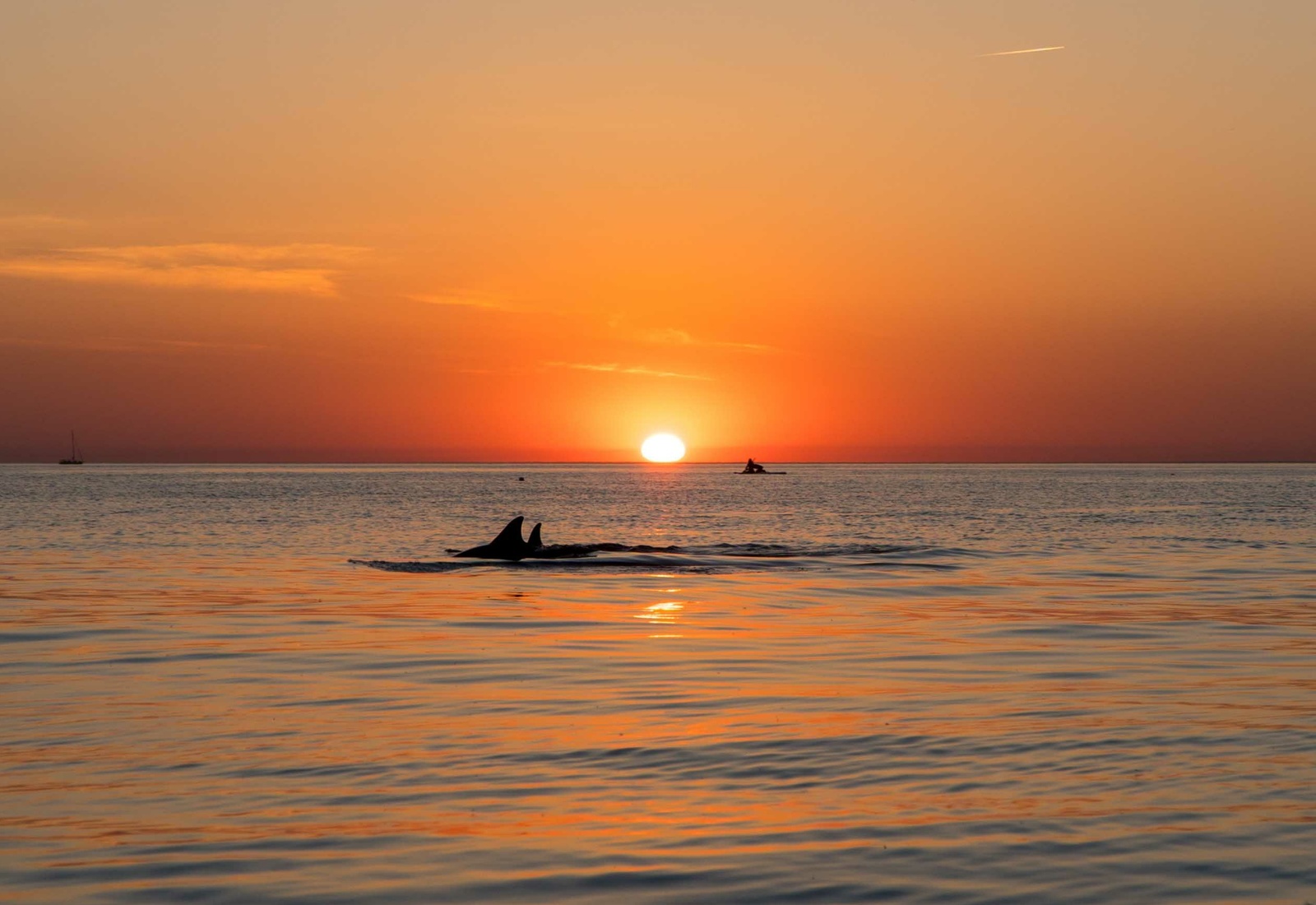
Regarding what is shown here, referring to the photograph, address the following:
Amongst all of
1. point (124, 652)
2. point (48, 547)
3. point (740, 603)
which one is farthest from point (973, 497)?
point (124, 652)

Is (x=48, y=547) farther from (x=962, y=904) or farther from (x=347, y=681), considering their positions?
(x=962, y=904)

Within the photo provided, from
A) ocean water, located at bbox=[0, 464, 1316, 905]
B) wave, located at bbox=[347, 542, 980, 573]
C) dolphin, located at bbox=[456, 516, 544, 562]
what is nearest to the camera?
ocean water, located at bbox=[0, 464, 1316, 905]

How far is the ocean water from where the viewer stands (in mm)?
9172

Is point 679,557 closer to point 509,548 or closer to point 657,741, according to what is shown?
point 509,548

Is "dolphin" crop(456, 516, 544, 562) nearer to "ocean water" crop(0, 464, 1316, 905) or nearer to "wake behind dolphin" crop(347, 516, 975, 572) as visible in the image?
"wake behind dolphin" crop(347, 516, 975, 572)

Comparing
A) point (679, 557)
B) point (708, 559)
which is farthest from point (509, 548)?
point (708, 559)

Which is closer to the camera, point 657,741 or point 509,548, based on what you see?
point 657,741

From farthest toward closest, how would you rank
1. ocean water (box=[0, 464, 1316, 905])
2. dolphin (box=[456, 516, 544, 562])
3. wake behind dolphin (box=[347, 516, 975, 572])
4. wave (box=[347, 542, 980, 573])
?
1. dolphin (box=[456, 516, 544, 562])
2. wake behind dolphin (box=[347, 516, 975, 572])
3. wave (box=[347, 542, 980, 573])
4. ocean water (box=[0, 464, 1316, 905])

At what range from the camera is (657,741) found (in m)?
13.5

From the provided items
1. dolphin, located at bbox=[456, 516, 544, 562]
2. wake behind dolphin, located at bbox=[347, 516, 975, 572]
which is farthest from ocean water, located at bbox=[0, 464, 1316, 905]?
dolphin, located at bbox=[456, 516, 544, 562]

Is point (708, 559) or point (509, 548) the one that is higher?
point (509, 548)

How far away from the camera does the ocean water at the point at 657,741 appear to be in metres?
9.17

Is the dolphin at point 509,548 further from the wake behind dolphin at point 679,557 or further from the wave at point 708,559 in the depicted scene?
the wave at point 708,559

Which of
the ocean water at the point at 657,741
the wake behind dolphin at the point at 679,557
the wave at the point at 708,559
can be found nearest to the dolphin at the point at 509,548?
the wake behind dolphin at the point at 679,557
